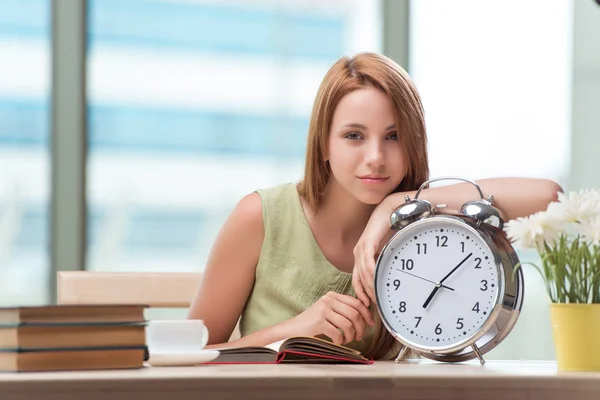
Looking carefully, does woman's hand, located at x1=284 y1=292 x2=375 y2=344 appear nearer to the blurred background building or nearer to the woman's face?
the woman's face

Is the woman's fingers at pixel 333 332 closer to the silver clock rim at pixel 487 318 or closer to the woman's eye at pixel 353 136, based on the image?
the silver clock rim at pixel 487 318

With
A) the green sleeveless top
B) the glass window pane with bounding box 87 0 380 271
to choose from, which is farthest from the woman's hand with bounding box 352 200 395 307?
the glass window pane with bounding box 87 0 380 271

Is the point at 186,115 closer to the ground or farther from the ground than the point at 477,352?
farther from the ground

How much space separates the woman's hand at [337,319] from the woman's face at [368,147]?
0.26m

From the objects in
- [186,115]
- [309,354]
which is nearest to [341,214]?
[309,354]

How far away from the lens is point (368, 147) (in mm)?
1682

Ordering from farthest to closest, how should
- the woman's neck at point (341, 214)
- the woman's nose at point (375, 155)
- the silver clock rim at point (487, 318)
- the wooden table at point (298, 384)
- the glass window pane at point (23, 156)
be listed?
the glass window pane at point (23, 156), the woman's neck at point (341, 214), the woman's nose at point (375, 155), the silver clock rim at point (487, 318), the wooden table at point (298, 384)

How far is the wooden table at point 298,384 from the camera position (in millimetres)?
948

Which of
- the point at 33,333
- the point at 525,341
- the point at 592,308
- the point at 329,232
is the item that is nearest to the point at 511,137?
the point at 525,341

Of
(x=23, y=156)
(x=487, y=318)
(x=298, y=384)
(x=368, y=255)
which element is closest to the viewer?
(x=298, y=384)

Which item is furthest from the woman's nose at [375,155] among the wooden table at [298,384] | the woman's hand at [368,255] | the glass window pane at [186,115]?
the glass window pane at [186,115]

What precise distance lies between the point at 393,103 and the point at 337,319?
457 millimetres

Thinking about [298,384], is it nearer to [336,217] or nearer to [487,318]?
[487,318]

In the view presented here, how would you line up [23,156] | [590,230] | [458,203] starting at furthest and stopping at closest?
[23,156] → [458,203] → [590,230]
